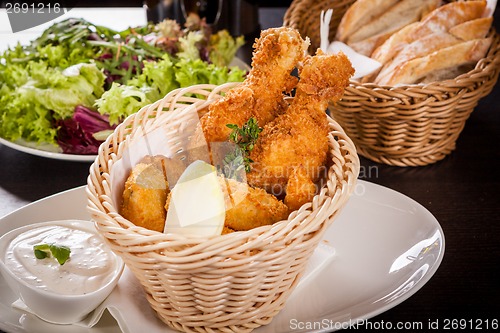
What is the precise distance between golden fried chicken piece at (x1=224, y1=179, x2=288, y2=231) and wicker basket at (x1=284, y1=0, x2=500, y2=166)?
2.20 feet

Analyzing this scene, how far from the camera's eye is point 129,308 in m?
1.25

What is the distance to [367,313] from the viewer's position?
4.03ft

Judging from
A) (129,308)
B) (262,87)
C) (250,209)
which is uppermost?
(262,87)

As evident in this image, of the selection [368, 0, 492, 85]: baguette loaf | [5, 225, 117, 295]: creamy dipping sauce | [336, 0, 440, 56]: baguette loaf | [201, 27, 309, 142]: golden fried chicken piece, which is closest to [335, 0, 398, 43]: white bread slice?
[336, 0, 440, 56]: baguette loaf

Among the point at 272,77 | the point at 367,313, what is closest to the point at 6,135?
the point at 272,77

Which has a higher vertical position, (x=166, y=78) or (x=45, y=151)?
(x=166, y=78)

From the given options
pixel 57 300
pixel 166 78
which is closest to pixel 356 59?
pixel 166 78

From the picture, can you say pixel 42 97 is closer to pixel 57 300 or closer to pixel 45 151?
pixel 45 151

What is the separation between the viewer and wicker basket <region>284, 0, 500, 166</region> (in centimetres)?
178

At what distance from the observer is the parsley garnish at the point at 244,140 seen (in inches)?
52.5

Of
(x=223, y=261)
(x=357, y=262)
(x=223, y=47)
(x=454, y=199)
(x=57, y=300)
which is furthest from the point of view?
(x=223, y=47)

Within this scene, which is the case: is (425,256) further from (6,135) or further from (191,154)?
(6,135)

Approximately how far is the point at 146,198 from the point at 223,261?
11.3 inches

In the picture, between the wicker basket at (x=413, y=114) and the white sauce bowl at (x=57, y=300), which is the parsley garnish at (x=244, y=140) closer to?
the white sauce bowl at (x=57, y=300)
